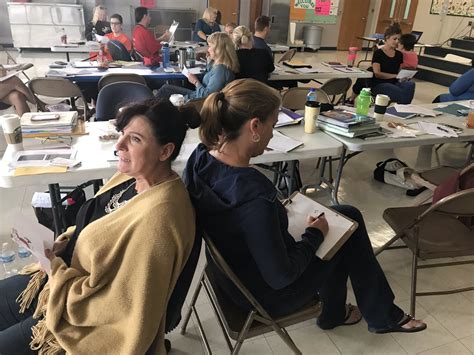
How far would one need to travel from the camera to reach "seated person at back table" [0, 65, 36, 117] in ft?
11.9

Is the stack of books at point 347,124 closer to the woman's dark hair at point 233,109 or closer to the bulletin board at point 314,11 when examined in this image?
the woman's dark hair at point 233,109

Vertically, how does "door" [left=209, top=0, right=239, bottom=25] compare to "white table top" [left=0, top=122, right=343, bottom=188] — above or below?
above

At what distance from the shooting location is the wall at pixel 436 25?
971 cm

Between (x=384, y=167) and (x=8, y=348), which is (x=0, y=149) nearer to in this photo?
(x=8, y=348)

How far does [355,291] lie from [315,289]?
299 mm

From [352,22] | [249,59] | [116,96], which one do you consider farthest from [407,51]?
[352,22]

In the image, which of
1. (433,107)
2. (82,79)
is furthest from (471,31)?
(82,79)

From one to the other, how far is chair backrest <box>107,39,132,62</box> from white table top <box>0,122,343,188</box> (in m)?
2.47

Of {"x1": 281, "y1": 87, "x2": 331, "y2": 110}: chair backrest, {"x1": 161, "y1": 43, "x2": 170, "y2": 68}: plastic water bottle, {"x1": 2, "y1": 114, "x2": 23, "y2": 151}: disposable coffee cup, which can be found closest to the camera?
{"x1": 2, "y1": 114, "x2": 23, "y2": 151}: disposable coffee cup

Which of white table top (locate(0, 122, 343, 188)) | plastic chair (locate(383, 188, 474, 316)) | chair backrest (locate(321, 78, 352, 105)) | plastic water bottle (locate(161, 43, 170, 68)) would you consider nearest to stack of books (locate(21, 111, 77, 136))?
white table top (locate(0, 122, 343, 188))

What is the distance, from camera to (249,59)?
3771 mm

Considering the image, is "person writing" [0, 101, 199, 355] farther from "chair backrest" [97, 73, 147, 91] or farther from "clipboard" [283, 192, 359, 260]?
"chair backrest" [97, 73, 147, 91]

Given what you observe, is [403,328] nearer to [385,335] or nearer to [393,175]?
[385,335]

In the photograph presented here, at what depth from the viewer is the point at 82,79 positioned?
3586 mm
